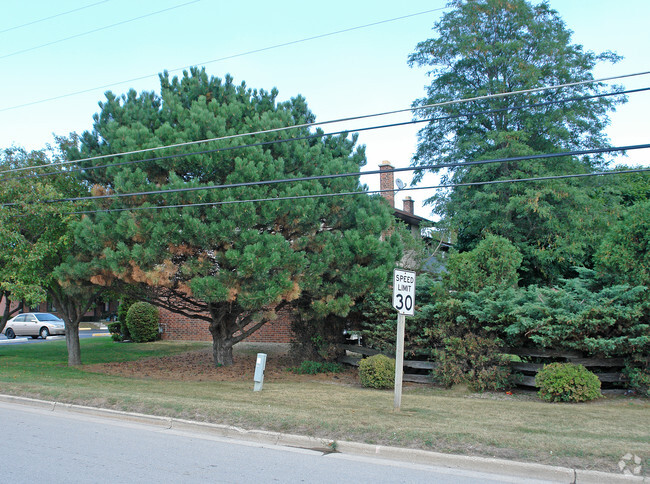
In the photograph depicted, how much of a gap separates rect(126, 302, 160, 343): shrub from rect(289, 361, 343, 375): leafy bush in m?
11.1

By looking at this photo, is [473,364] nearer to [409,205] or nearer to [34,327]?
[409,205]

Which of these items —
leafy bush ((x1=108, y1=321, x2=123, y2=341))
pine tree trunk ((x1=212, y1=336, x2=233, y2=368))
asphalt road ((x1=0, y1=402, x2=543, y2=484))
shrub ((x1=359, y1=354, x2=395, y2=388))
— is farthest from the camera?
leafy bush ((x1=108, y1=321, x2=123, y2=341))

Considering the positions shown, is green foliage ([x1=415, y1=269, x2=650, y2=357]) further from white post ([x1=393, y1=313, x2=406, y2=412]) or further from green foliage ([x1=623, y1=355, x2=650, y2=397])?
white post ([x1=393, y1=313, x2=406, y2=412])

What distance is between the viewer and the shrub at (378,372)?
13141 mm

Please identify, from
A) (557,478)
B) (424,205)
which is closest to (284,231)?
(557,478)

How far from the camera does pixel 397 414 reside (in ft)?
29.9

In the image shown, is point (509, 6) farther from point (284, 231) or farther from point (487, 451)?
point (487, 451)

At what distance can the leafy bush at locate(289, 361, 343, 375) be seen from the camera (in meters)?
15.6

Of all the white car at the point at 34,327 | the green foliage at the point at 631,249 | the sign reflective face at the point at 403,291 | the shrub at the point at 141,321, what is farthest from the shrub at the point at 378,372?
the white car at the point at 34,327

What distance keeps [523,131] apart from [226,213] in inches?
595

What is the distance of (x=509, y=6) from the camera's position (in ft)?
76.3

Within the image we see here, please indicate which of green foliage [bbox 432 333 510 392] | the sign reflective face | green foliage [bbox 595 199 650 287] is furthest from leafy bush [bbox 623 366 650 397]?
the sign reflective face

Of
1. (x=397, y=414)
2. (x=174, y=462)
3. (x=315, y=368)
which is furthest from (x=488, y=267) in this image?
(x=174, y=462)

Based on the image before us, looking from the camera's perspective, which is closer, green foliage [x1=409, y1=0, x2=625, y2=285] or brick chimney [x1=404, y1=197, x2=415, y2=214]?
green foliage [x1=409, y1=0, x2=625, y2=285]
